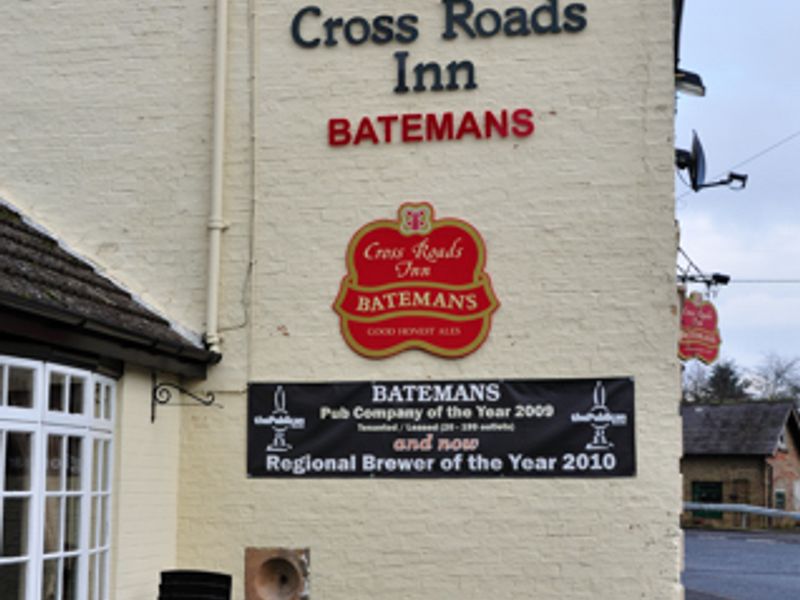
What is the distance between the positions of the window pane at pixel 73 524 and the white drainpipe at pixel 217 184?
81.8 inches

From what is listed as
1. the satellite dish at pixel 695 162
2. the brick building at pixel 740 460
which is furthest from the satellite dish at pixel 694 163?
the brick building at pixel 740 460

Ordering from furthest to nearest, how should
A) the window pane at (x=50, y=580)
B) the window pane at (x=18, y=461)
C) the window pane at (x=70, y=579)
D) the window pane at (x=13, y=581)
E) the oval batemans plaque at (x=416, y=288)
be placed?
the oval batemans plaque at (x=416, y=288) → the window pane at (x=70, y=579) → the window pane at (x=50, y=580) → the window pane at (x=18, y=461) → the window pane at (x=13, y=581)

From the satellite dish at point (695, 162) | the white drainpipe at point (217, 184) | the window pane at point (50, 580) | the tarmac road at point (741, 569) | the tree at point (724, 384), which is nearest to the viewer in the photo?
the window pane at point (50, 580)

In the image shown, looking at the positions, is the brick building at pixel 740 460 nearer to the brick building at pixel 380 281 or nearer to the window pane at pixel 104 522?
the brick building at pixel 380 281

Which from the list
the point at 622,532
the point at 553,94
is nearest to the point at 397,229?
the point at 553,94

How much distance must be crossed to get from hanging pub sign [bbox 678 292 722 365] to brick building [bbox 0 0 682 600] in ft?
32.8

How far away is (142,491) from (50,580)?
1.49m

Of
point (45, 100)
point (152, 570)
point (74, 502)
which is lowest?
point (152, 570)

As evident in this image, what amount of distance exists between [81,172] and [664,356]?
215 inches

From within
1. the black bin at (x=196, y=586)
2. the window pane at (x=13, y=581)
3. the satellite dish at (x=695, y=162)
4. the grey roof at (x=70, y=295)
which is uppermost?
the satellite dish at (x=695, y=162)

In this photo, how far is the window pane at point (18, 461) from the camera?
7.69 metres

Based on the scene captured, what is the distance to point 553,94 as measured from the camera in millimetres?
10148

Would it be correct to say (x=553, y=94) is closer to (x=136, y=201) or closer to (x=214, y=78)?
Answer: (x=214, y=78)

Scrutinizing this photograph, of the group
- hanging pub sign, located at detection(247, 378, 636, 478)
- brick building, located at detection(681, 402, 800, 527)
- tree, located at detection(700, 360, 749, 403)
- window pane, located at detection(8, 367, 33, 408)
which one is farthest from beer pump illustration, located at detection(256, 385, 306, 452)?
tree, located at detection(700, 360, 749, 403)
